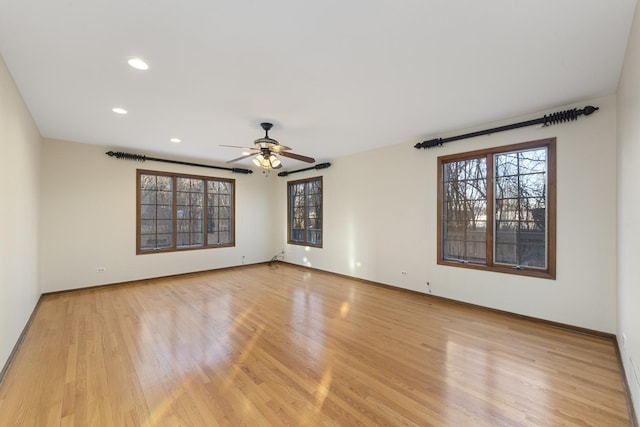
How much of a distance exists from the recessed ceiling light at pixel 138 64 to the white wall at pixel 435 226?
3.91 meters

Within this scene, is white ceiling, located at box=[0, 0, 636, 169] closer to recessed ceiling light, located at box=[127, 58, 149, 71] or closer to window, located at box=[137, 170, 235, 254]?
recessed ceiling light, located at box=[127, 58, 149, 71]

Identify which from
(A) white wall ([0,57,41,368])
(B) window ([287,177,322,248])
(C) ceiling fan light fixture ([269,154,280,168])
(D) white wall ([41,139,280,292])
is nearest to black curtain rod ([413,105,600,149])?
(C) ceiling fan light fixture ([269,154,280,168])

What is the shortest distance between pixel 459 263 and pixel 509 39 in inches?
120

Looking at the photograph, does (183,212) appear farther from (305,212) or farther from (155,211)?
(305,212)

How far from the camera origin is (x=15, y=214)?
9.21ft

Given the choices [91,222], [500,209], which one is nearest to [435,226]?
[500,209]

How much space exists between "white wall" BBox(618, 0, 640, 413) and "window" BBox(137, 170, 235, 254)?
22.0ft

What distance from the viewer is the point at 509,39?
2.06 m

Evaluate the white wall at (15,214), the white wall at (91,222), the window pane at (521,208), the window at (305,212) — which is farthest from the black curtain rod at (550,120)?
the white wall at (91,222)

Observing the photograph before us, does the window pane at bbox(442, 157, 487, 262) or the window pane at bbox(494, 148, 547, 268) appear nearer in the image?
the window pane at bbox(494, 148, 547, 268)

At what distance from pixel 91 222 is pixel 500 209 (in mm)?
6866

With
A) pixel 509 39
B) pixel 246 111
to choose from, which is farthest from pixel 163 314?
pixel 509 39

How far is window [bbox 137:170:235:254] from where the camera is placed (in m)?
5.71

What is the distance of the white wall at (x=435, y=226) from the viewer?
3.04m
